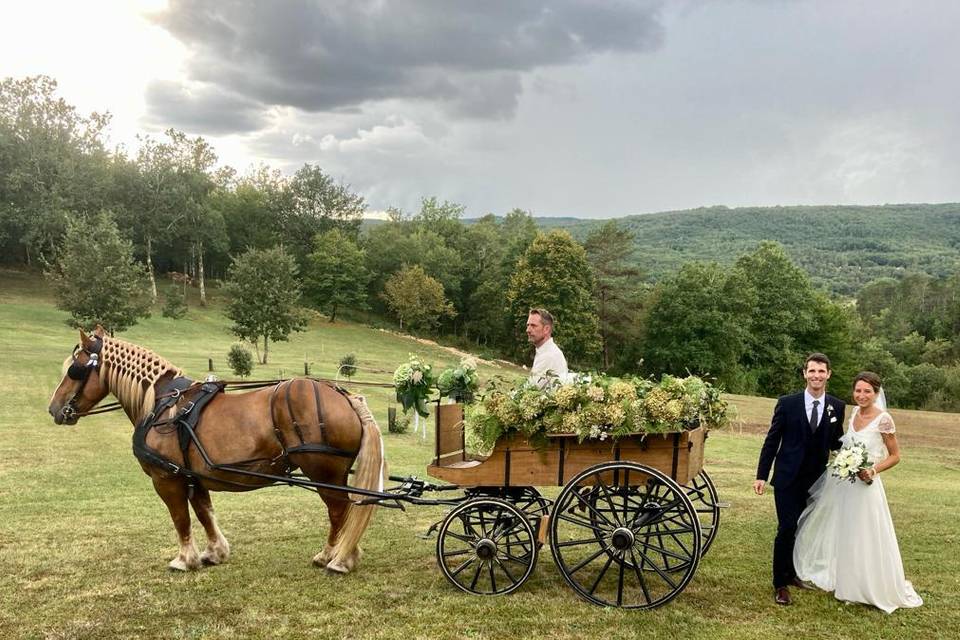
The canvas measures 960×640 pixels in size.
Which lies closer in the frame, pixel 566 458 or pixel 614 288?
pixel 566 458

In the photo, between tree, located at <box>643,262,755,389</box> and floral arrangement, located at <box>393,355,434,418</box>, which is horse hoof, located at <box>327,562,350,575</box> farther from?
tree, located at <box>643,262,755,389</box>

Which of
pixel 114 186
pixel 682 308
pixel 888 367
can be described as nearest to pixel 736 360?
pixel 682 308

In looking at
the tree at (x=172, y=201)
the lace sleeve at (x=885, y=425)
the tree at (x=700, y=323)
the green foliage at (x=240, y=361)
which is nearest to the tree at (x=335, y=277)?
the tree at (x=172, y=201)

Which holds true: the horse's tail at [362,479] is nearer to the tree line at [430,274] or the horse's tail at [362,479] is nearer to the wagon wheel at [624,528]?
the wagon wheel at [624,528]

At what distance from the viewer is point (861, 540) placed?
5.60m

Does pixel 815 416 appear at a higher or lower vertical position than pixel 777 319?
higher

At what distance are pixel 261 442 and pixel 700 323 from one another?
142 ft

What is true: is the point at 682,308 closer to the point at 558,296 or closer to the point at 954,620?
the point at 558,296

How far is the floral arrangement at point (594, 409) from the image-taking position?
17.7 feet

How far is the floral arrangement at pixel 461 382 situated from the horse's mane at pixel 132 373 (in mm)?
2920

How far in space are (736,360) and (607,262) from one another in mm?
13095

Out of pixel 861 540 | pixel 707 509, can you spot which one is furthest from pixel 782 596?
pixel 707 509

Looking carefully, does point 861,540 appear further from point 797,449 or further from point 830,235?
point 830,235

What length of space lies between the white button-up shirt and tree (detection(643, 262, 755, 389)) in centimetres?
4006
